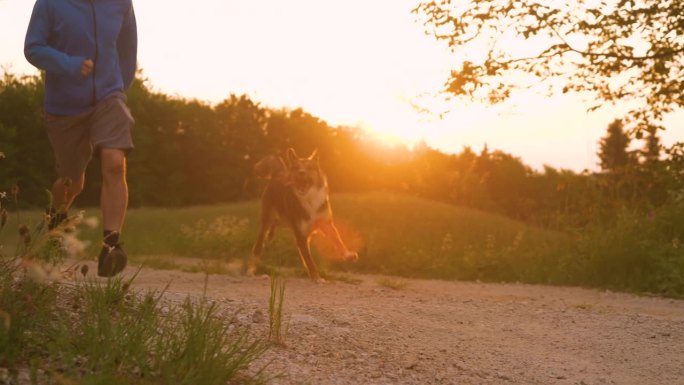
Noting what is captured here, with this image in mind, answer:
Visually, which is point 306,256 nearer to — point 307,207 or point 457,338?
point 307,207

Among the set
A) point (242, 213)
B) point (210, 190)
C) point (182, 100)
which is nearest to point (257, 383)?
point (242, 213)

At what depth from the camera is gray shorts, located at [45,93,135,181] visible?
5.83 meters

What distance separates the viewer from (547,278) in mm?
10438

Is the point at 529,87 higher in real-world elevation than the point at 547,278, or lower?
higher

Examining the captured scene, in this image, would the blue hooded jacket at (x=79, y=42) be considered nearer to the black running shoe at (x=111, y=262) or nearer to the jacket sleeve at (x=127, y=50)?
the jacket sleeve at (x=127, y=50)

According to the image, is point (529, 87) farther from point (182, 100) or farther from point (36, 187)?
point (182, 100)

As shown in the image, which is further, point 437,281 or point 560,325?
point 437,281

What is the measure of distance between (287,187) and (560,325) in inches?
163

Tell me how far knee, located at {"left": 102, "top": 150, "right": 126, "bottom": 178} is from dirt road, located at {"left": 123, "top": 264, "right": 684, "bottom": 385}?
1036mm

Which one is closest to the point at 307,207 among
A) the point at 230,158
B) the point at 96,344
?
the point at 96,344

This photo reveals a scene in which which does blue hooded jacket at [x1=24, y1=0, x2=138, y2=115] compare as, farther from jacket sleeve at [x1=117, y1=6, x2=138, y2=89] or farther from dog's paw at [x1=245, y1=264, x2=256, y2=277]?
dog's paw at [x1=245, y1=264, x2=256, y2=277]

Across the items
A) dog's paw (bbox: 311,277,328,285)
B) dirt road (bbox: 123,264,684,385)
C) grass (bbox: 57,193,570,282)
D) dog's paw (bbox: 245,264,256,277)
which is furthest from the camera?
grass (bbox: 57,193,570,282)

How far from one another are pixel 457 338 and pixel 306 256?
3.80m

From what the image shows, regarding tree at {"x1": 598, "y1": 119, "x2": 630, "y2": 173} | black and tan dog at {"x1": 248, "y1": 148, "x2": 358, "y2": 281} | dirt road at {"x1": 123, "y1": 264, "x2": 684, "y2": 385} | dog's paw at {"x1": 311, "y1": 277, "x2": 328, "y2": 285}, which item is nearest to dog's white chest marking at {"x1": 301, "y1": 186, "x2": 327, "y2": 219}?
black and tan dog at {"x1": 248, "y1": 148, "x2": 358, "y2": 281}
